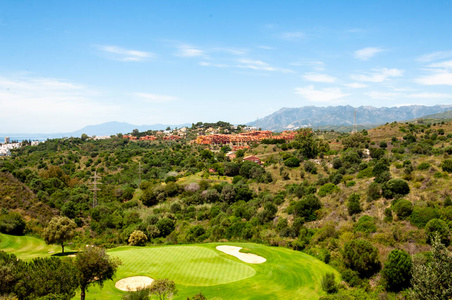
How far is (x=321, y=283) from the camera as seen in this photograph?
24.6 m

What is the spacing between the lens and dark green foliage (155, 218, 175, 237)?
143ft

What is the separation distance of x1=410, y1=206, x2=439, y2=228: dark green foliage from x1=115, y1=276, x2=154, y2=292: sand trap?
24.8 m

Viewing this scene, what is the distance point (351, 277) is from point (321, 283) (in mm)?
2922

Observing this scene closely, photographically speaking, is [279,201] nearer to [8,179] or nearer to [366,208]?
[366,208]

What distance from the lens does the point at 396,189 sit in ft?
114

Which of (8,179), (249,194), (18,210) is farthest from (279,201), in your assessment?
(8,179)

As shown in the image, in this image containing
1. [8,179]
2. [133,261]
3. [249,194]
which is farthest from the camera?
[249,194]

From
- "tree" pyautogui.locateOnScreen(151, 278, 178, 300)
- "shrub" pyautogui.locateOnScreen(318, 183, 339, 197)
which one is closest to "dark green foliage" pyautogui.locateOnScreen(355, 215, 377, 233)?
"shrub" pyautogui.locateOnScreen(318, 183, 339, 197)

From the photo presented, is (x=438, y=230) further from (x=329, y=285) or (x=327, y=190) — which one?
(x=327, y=190)

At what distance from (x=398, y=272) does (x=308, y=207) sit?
16.7 m

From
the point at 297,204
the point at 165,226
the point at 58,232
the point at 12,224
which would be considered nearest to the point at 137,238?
the point at 165,226

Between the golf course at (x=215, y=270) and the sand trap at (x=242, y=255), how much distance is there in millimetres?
657

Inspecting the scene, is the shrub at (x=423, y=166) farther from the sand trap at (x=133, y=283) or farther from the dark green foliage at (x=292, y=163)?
the sand trap at (x=133, y=283)

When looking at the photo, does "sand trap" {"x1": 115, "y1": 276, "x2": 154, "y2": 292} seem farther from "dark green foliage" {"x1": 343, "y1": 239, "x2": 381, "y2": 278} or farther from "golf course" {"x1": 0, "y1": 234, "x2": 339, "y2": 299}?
"dark green foliage" {"x1": 343, "y1": 239, "x2": 381, "y2": 278}
